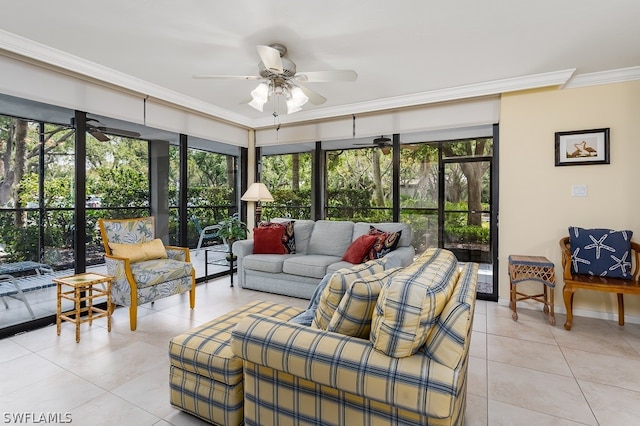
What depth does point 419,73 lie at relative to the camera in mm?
3418

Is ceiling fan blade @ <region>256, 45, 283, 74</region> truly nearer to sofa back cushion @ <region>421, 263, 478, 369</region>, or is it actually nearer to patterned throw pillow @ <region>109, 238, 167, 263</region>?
sofa back cushion @ <region>421, 263, 478, 369</region>

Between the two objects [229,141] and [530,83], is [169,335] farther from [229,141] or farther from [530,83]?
[530,83]

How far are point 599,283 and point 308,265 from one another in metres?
2.79

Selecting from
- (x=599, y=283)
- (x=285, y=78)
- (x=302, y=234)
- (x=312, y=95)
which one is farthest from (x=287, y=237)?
(x=599, y=283)

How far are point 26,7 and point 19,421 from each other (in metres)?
2.59

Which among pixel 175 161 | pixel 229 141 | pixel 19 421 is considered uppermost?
pixel 229 141

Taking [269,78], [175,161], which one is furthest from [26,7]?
[175,161]

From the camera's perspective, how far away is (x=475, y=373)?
2361 mm

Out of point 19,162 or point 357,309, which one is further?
point 19,162

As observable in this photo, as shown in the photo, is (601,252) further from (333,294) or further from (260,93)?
(260,93)

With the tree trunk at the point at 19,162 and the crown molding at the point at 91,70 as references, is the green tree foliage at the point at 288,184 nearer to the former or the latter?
the crown molding at the point at 91,70

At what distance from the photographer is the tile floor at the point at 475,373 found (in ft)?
6.26

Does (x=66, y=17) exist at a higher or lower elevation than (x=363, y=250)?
higher

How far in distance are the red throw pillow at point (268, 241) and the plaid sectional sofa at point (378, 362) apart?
9.52 ft
